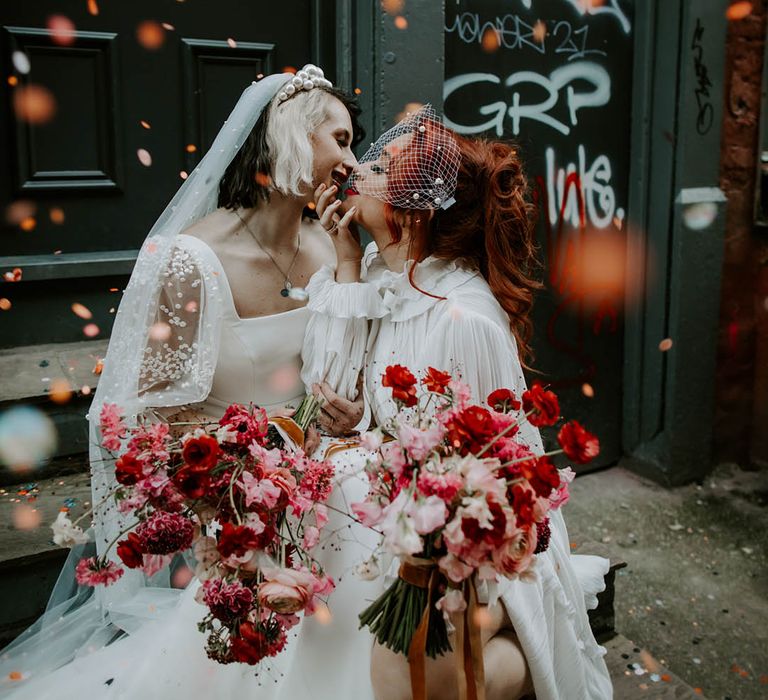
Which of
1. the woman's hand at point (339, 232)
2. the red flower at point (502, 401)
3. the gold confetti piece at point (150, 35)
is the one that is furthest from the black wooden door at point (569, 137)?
the red flower at point (502, 401)

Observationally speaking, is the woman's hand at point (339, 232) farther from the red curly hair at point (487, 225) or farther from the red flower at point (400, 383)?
the red flower at point (400, 383)

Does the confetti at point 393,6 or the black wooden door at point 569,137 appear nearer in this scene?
the confetti at point 393,6

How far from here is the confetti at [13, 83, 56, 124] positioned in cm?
327

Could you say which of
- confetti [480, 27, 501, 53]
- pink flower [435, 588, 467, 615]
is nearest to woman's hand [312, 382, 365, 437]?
pink flower [435, 588, 467, 615]

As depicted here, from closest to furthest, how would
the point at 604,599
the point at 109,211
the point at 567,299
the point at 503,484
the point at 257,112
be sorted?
the point at 503,484, the point at 257,112, the point at 604,599, the point at 109,211, the point at 567,299

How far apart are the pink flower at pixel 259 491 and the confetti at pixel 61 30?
2408 mm

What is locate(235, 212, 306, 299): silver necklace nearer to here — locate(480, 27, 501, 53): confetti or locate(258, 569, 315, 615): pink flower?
locate(258, 569, 315, 615): pink flower

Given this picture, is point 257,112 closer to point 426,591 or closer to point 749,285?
point 426,591

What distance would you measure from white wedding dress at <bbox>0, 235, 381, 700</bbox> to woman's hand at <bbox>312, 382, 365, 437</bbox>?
14 cm

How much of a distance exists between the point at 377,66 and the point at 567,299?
1.93m

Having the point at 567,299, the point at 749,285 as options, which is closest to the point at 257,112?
the point at 567,299

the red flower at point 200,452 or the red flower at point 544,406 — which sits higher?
the red flower at point 544,406

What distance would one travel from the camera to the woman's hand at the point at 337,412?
7.93 feet

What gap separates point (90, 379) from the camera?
126 inches
